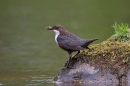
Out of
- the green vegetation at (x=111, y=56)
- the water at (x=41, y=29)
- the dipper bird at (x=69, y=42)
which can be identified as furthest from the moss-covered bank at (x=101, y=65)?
the water at (x=41, y=29)

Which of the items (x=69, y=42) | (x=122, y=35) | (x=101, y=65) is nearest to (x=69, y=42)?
(x=69, y=42)

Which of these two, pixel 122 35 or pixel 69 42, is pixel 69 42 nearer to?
pixel 69 42

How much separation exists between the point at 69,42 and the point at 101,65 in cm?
80

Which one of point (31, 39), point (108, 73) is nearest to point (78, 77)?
point (108, 73)

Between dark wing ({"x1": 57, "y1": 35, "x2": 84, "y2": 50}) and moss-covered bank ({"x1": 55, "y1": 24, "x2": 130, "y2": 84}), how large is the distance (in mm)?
279

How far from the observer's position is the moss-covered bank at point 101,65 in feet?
29.4

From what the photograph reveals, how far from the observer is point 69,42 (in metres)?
9.27

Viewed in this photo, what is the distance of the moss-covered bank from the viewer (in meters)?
8.95

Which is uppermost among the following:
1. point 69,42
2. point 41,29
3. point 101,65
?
point 41,29

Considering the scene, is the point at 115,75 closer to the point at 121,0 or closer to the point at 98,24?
the point at 98,24

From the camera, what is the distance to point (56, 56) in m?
13.6

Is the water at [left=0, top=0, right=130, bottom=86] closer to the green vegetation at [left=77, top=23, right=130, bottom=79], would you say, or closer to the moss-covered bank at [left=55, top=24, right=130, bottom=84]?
the moss-covered bank at [left=55, top=24, right=130, bottom=84]

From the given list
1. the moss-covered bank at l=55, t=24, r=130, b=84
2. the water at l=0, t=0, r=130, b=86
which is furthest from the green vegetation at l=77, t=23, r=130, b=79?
the water at l=0, t=0, r=130, b=86

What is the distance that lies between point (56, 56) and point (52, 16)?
27.3ft
